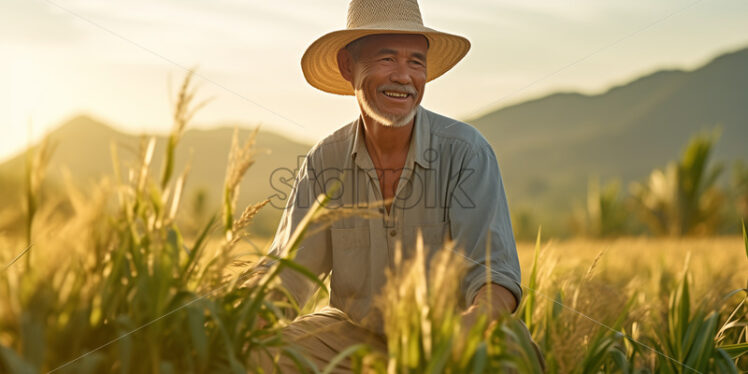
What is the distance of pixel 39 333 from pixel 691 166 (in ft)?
46.4

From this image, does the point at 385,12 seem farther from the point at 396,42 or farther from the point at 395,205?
the point at 395,205

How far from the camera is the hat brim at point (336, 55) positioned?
113 inches

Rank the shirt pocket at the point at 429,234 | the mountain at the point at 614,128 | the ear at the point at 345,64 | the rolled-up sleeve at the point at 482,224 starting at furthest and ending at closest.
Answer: the mountain at the point at 614,128
the ear at the point at 345,64
the shirt pocket at the point at 429,234
the rolled-up sleeve at the point at 482,224

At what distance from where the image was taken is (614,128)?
100 meters

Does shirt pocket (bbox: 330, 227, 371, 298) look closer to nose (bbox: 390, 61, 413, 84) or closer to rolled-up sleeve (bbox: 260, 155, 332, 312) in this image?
rolled-up sleeve (bbox: 260, 155, 332, 312)

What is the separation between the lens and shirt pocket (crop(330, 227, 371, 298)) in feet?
8.85

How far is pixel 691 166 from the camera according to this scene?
13.3 meters

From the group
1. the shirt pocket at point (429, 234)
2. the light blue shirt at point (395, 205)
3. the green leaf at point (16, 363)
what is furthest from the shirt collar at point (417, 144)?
the green leaf at point (16, 363)

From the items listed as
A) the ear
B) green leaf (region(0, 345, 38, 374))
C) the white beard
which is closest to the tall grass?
green leaf (region(0, 345, 38, 374))

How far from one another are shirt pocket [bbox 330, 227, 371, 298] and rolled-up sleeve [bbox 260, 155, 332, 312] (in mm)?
80

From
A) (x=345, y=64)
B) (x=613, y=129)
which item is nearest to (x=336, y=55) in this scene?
(x=345, y=64)

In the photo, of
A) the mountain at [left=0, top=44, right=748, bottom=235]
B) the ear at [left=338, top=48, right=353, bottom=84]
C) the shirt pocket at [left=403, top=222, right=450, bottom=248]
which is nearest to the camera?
the shirt pocket at [left=403, top=222, right=450, bottom=248]

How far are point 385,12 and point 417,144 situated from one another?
1.92 ft

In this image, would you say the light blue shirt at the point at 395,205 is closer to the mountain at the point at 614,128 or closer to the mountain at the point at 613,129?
the mountain at the point at 613,129
